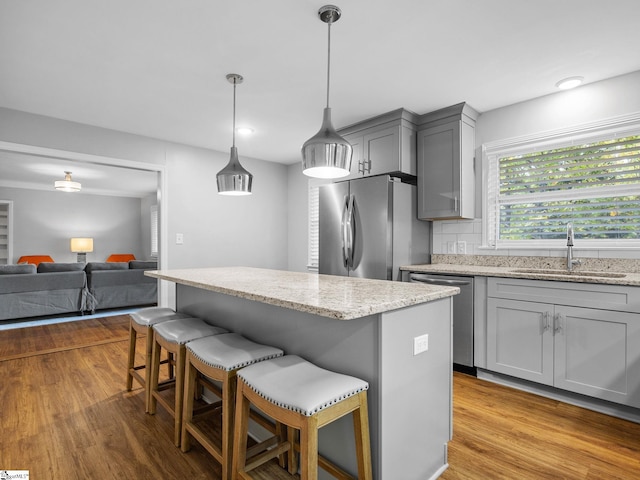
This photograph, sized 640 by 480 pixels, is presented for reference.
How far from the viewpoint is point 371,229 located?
3275mm

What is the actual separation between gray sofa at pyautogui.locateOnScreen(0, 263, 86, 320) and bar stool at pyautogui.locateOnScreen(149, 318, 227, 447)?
371cm

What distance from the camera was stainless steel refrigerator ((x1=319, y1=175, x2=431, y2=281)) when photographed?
319 cm

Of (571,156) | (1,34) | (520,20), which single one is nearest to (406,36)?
(520,20)

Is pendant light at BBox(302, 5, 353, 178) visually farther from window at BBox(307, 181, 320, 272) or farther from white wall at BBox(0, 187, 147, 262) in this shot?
white wall at BBox(0, 187, 147, 262)

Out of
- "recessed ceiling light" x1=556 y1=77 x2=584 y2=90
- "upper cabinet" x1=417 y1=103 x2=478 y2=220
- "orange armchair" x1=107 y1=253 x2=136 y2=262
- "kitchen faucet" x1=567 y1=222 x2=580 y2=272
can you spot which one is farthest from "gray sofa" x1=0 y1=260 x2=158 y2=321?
"recessed ceiling light" x1=556 y1=77 x2=584 y2=90

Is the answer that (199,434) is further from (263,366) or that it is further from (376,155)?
(376,155)

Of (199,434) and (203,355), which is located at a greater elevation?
(203,355)

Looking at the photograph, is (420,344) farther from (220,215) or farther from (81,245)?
(81,245)

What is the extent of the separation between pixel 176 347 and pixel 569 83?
3330 mm

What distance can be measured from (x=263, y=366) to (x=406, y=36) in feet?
6.60

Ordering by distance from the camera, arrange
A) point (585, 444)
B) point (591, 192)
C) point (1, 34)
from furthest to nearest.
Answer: point (591, 192)
point (1, 34)
point (585, 444)

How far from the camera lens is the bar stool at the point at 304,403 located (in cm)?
116

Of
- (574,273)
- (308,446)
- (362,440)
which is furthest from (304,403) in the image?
(574,273)

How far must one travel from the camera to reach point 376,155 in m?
3.47
